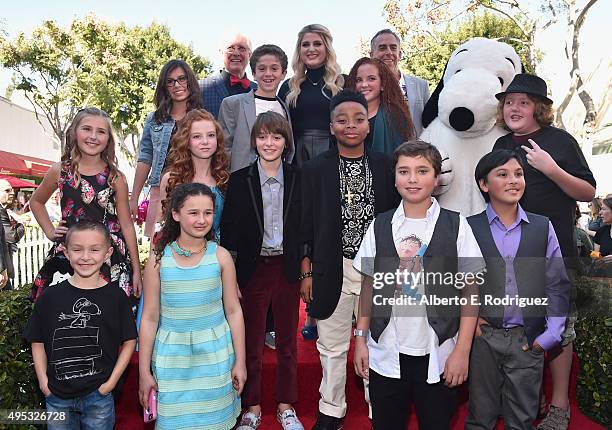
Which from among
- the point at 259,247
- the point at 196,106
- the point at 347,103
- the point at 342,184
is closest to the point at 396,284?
the point at 342,184

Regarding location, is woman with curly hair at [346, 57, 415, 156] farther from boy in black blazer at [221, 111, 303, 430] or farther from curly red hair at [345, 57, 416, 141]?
boy in black blazer at [221, 111, 303, 430]

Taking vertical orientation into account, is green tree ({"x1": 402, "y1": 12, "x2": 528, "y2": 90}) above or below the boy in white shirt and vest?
above

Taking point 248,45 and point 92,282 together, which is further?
point 248,45

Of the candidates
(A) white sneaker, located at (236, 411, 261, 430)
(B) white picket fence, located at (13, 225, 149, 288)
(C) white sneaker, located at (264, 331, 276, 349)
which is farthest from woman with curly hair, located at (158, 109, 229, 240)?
(B) white picket fence, located at (13, 225, 149, 288)

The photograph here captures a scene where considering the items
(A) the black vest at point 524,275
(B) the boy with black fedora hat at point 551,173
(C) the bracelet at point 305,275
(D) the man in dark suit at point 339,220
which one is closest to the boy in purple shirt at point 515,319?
(A) the black vest at point 524,275

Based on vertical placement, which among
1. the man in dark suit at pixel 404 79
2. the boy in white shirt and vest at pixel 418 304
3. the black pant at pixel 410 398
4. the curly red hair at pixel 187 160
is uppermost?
the man in dark suit at pixel 404 79

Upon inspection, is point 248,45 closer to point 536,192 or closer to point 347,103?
point 347,103

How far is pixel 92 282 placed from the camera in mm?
2691

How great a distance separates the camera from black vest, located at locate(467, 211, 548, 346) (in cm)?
256

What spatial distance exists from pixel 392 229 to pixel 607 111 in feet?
63.7

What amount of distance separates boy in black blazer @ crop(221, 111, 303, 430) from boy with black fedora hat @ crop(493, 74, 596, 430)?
1.40m

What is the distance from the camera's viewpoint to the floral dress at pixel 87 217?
3061 mm

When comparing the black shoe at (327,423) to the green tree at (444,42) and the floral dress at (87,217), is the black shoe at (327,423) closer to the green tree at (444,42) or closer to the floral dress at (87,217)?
the floral dress at (87,217)

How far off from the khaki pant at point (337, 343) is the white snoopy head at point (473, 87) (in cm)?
127
